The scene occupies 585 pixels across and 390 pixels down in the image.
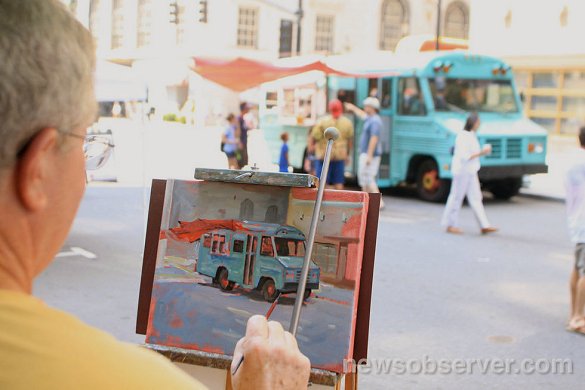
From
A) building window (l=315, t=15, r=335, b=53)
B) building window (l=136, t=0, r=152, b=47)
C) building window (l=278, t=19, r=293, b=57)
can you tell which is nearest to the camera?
building window (l=278, t=19, r=293, b=57)

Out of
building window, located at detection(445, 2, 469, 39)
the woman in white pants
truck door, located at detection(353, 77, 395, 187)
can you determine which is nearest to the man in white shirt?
the woman in white pants

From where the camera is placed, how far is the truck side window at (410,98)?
1595cm

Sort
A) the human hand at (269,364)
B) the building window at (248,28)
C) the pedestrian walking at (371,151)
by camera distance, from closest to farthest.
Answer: the human hand at (269,364), the pedestrian walking at (371,151), the building window at (248,28)

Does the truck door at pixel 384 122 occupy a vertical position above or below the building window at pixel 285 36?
below

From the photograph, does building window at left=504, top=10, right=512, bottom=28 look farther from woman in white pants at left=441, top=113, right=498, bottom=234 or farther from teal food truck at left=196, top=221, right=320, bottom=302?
teal food truck at left=196, top=221, right=320, bottom=302

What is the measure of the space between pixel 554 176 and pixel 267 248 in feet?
62.5

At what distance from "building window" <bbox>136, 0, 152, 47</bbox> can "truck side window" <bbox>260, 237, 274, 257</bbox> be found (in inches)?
1303

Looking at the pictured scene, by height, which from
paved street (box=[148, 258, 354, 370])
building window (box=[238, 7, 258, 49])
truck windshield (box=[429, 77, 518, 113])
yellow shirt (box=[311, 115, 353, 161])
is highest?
building window (box=[238, 7, 258, 49])

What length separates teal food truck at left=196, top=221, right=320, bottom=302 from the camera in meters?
2.86

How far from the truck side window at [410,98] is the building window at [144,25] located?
20.7 meters

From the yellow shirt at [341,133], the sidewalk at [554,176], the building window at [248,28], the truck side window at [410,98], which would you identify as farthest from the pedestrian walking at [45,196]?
the building window at [248,28]

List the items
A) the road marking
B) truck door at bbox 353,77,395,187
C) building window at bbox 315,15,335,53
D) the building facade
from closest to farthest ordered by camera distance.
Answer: the road marking
truck door at bbox 353,77,395,187
the building facade
building window at bbox 315,15,335,53

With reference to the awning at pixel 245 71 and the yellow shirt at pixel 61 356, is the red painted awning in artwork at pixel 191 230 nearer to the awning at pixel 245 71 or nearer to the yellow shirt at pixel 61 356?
the yellow shirt at pixel 61 356

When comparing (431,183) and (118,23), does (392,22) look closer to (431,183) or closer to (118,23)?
(118,23)
